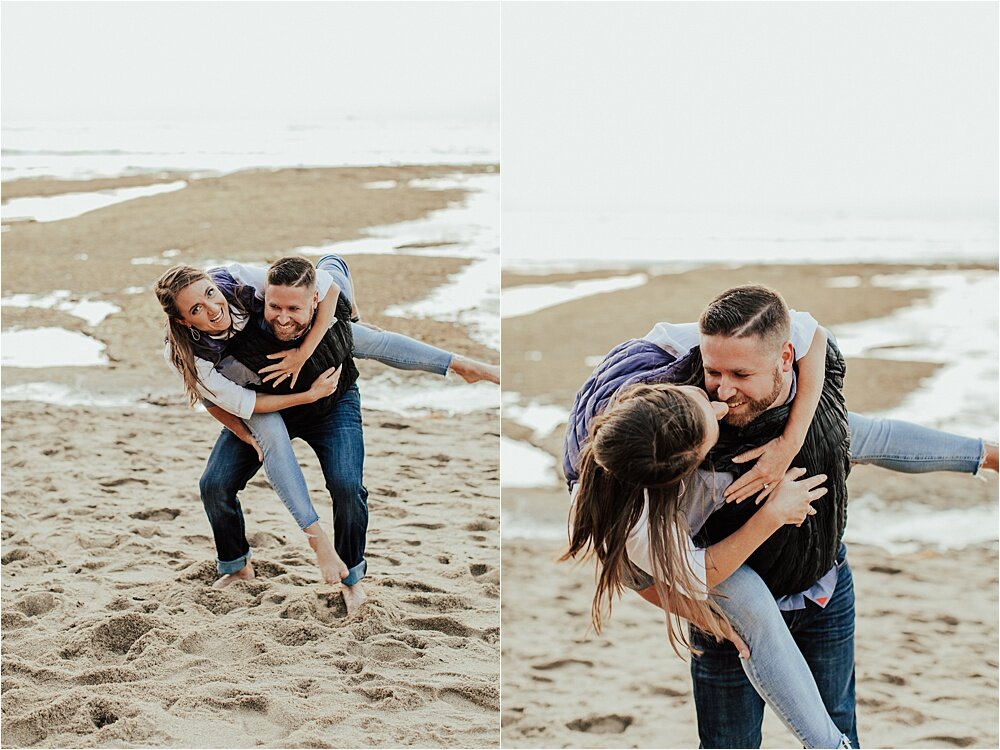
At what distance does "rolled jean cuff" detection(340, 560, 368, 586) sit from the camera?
9.68 ft

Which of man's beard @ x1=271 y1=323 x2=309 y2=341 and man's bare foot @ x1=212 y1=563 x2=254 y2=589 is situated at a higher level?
man's beard @ x1=271 y1=323 x2=309 y2=341

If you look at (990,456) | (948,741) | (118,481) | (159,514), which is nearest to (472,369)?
(159,514)

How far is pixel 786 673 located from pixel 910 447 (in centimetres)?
56

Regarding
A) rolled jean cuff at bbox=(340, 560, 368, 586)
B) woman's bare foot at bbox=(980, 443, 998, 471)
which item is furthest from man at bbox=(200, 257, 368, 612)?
woman's bare foot at bbox=(980, 443, 998, 471)

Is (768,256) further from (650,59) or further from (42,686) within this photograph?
(42,686)

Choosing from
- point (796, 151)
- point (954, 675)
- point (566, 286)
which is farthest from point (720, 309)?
point (796, 151)

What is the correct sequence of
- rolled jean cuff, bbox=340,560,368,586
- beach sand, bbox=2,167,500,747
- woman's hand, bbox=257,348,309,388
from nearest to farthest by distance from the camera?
woman's hand, bbox=257,348,309,388, beach sand, bbox=2,167,500,747, rolled jean cuff, bbox=340,560,368,586

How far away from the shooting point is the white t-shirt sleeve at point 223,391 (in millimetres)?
2648

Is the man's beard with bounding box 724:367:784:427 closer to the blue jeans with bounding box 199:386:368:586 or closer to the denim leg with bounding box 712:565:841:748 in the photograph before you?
the denim leg with bounding box 712:565:841:748

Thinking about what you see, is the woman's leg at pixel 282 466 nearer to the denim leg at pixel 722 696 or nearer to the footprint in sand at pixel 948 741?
the denim leg at pixel 722 696

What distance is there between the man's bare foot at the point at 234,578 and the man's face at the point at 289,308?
2.25ft

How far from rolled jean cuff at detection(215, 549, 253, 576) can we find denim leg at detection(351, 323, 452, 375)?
620mm

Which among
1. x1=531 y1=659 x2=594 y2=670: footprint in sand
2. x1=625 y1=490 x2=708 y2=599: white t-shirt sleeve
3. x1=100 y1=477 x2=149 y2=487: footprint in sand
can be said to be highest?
x1=625 y1=490 x2=708 y2=599: white t-shirt sleeve

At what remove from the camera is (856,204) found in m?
11.1
